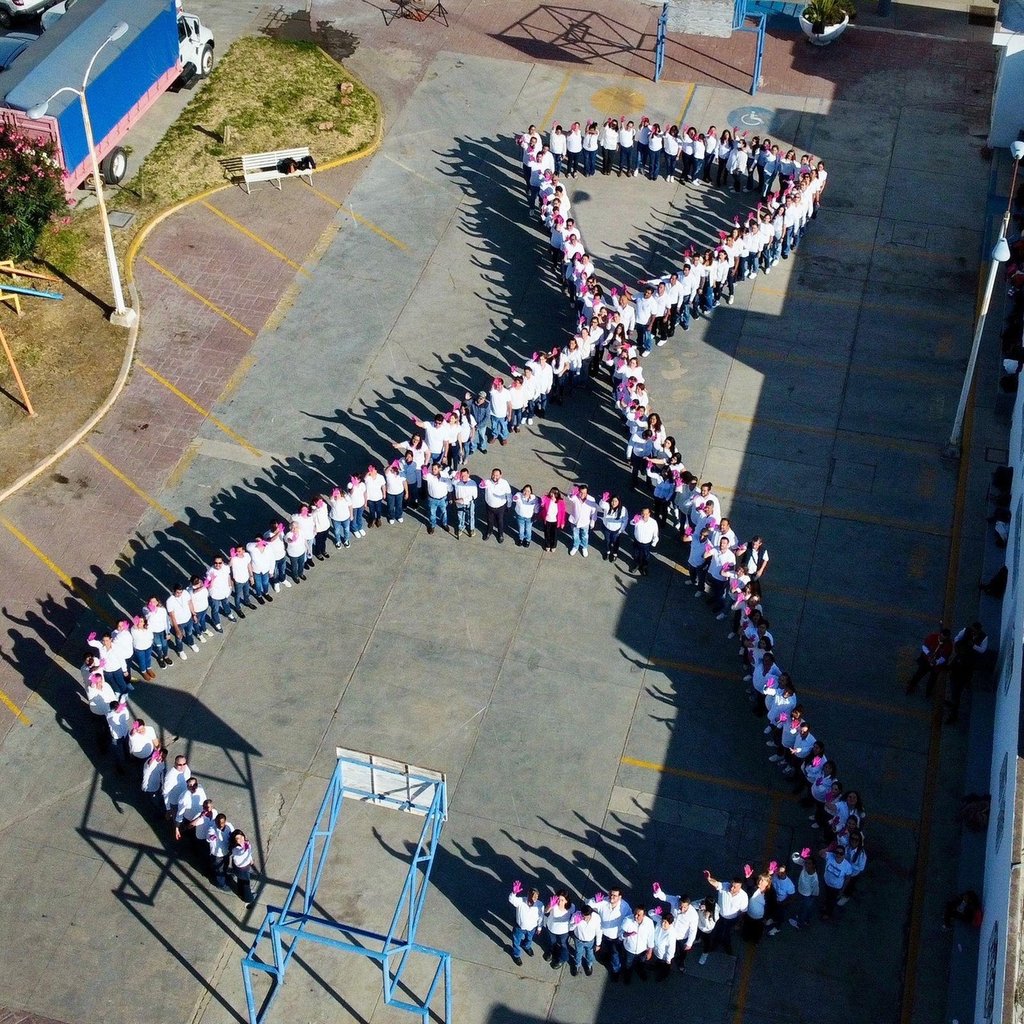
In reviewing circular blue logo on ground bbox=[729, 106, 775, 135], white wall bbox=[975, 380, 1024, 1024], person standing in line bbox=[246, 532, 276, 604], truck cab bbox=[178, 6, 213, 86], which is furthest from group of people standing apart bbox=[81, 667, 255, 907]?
circular blue logo on ground bbox=[729, 106, 775, 135]

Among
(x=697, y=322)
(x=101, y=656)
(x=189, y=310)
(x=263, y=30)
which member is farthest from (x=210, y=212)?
(x=101, y=656)

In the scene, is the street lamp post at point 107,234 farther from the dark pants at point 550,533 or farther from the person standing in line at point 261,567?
the dark pants at point 550,533

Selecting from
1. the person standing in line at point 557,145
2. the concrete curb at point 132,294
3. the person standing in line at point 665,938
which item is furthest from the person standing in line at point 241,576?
the person standing in line at point 557,145

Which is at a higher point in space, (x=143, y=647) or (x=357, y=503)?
(x=357, y=503)

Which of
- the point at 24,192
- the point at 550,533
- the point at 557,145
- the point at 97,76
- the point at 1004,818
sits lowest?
the point at 550,533

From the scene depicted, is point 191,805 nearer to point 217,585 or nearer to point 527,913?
point 217,585

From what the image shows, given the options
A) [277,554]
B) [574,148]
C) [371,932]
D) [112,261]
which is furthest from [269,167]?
[371,932]
